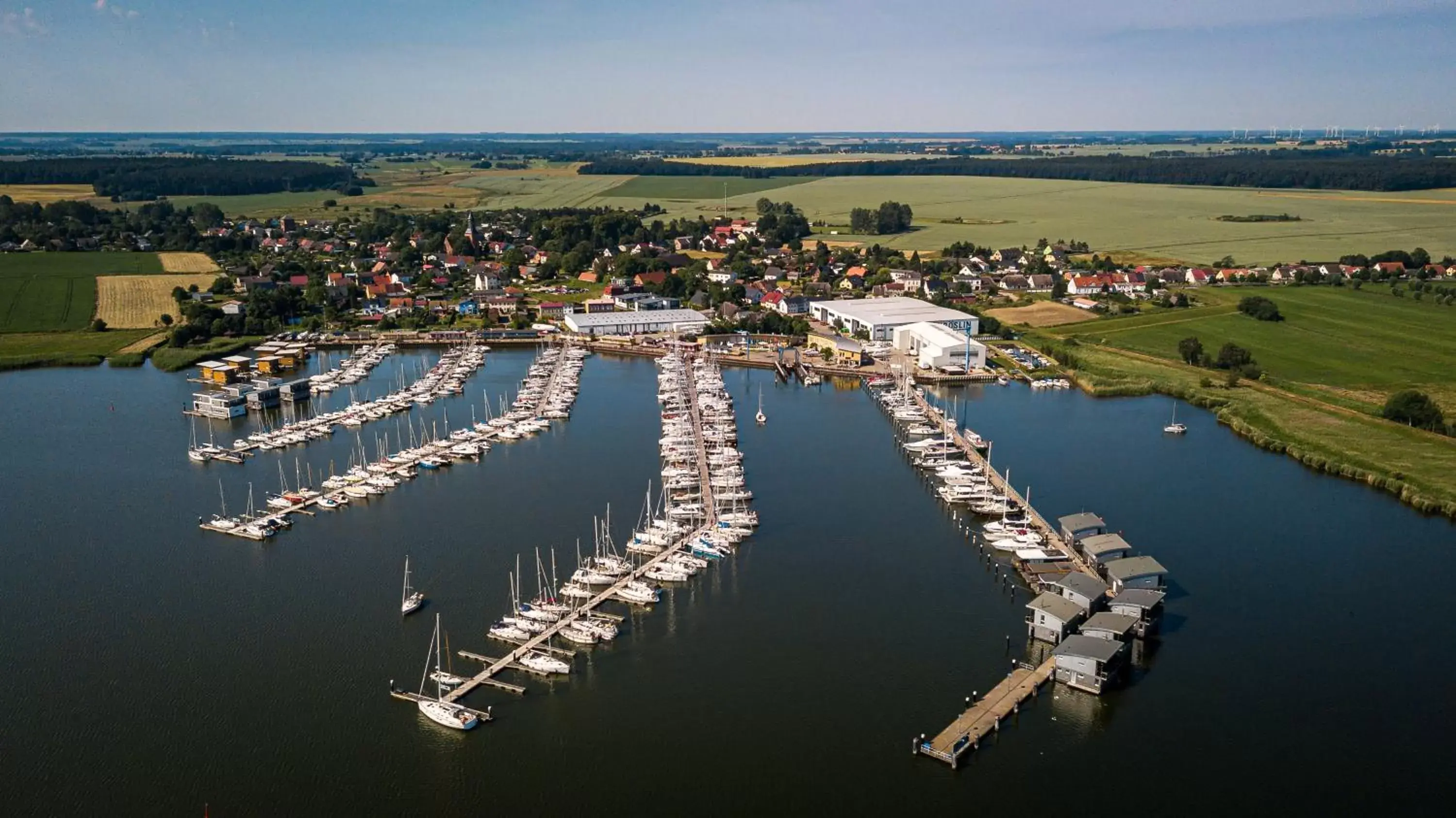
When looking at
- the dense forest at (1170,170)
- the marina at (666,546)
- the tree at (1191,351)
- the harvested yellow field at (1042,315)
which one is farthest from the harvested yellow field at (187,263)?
the dense forest at (1170,170)

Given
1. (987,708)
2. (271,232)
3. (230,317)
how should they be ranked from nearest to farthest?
(987,708) < (230,317) < (271,232)

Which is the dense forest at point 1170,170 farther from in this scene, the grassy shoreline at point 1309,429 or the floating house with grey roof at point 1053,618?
the floating house with grey roof at point 1053,618

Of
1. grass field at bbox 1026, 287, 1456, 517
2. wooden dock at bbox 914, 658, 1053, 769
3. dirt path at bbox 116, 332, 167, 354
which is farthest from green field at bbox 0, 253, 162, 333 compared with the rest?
wooden dock at bbox 914, 658, 1053, 769

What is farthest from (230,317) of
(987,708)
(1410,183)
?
(1410,183)

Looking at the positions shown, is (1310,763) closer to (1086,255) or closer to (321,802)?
(321,802)

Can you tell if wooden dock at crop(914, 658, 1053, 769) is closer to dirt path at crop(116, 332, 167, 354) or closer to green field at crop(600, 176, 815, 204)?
dirt path at crop(116, 332, 167, 354)

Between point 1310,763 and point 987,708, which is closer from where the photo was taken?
point 1310,763
